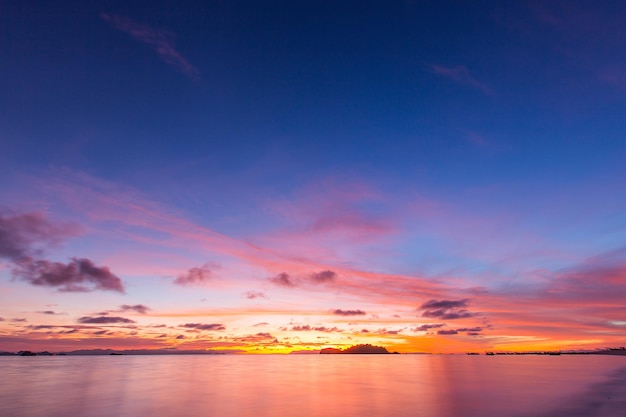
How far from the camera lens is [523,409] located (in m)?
35.7

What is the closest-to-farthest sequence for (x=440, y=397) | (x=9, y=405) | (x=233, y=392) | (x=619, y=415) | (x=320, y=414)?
1. (x=619, y=415)
2. (x=320, y=414)
3. (x=9, y=405)
4. (x=440, y=397)
5. (x=233, y=392)

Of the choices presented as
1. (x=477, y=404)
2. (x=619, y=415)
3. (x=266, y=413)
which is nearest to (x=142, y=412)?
(x=266, y=413)

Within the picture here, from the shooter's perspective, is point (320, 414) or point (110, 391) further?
point (110, 391)

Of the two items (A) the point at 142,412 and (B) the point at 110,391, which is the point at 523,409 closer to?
(A) the point at 142,412

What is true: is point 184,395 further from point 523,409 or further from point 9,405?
point 523,409

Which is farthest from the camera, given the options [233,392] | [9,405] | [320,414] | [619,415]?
[233,392]

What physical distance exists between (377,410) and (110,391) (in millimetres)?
33155

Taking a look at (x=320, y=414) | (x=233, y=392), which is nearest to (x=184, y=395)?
(x=233, y=392)

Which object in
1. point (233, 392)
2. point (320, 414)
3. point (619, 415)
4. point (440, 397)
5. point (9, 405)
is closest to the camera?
point (619, 415)

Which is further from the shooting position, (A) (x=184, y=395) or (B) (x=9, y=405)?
(A) (x=184, y=395)

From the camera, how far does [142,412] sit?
34.8 meters

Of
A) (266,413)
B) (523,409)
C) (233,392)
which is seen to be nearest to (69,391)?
(233,392)

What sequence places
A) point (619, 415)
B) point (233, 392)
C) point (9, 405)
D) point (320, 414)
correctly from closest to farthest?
point (619, 415)
point (320, 414)
point (9, 405)
point (233, 392)

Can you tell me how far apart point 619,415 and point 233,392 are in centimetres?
3737
